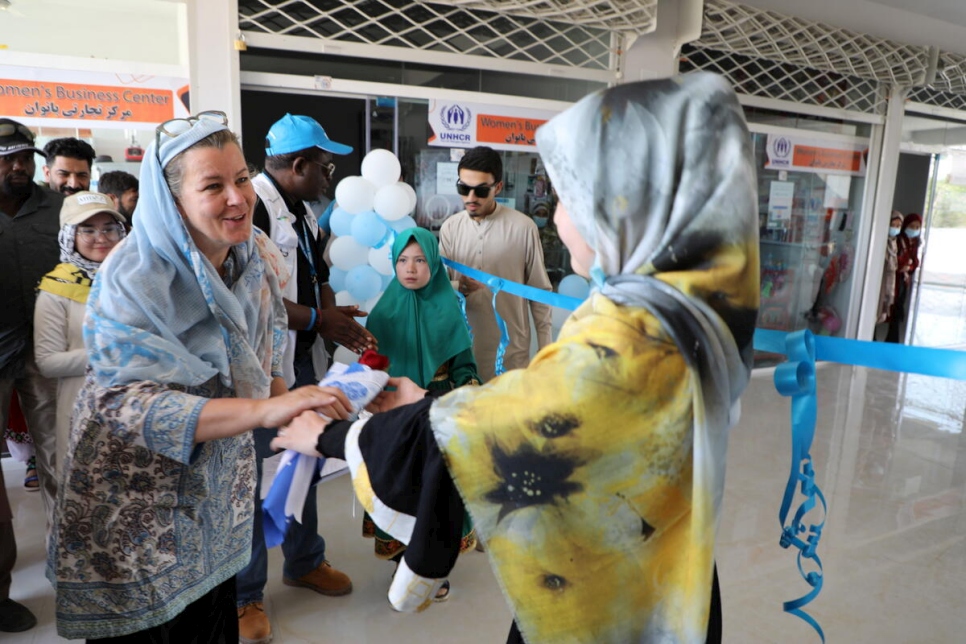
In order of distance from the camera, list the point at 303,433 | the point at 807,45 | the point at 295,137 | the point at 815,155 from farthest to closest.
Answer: the point at 815,155 < the point at 807,45 < the point at 295,137 < the point at 303,433

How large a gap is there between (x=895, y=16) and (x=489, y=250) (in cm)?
531

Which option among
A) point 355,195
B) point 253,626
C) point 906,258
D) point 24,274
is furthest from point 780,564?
point 906,258

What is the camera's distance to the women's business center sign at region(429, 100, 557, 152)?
468 cm

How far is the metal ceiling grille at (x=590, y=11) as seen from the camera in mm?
4473

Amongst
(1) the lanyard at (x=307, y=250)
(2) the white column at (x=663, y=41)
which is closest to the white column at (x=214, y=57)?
(1) the lanyard at (x=307, y=250)

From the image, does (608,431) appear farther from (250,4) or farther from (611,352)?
(250,4)

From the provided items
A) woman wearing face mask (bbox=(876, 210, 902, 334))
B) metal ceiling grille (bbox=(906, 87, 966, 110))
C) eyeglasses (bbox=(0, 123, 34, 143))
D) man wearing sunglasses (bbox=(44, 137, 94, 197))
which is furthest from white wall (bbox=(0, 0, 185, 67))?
woman wearing face mask (bbox=(876, 210, 902, 334))

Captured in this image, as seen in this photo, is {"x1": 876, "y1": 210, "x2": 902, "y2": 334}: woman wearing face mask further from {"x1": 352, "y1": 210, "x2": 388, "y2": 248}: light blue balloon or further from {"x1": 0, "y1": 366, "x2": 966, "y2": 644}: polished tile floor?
{"x1": 352, "y1": 210, "x2": 388, "y2": 248}: light blue balloon

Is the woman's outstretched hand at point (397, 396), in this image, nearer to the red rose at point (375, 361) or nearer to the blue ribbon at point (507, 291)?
the red rose at point (375, 361)

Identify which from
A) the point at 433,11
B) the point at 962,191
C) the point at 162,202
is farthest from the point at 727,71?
the point at 162,202

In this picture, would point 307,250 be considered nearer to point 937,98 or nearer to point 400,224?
point 400,224

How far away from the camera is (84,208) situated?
8.13 ft

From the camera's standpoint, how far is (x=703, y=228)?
916mm

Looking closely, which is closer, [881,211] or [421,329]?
[421,329]
